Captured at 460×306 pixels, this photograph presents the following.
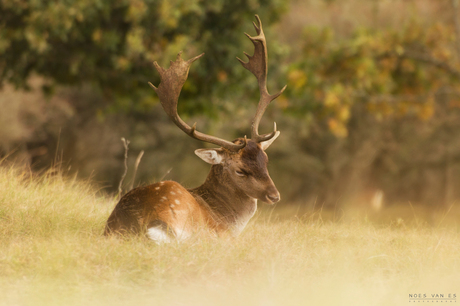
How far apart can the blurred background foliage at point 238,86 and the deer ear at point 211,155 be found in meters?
0.58

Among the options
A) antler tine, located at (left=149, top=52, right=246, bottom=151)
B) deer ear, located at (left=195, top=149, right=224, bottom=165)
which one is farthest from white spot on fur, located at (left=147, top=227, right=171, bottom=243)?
antler tine, located at (left=149, top=52, right=246, bottom=151)

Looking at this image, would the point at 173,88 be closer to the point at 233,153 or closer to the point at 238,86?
the point at 233,153

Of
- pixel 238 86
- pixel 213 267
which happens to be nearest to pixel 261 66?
pixel 213 267

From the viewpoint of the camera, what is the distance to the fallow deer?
16.7 feet

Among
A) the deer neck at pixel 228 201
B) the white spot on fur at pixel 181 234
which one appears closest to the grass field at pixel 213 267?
the white spot on fur at pixel 181 234

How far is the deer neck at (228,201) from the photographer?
5.86 metres

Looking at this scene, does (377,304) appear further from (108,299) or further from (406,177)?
(406,177)

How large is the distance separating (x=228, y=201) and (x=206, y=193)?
10.3 inches

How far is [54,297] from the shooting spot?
13.3ft

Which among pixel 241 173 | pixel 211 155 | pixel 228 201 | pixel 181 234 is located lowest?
pixel 228 201

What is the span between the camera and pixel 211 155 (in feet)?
19.2

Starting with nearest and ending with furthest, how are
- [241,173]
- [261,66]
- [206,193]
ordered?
1. [241,173]
2. [206,193]
3. [261,66]

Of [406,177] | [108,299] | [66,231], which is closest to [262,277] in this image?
[108,299]

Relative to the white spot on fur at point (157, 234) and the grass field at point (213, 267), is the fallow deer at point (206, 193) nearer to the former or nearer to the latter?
the white spot on fur at point (157, 234)
